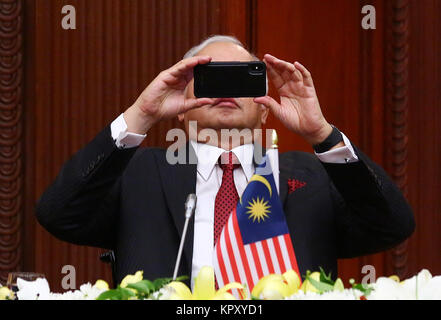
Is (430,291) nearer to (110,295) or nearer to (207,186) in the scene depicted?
(110,295)

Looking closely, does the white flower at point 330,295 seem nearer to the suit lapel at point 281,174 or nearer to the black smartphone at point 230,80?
the black smartphone at point 230,80

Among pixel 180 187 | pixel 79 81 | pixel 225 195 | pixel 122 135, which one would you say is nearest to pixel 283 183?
pixel 225 195

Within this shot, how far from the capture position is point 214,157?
2.27 m

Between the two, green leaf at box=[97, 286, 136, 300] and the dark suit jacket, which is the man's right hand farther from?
green leaf at box=[97, 286, 136, 300]

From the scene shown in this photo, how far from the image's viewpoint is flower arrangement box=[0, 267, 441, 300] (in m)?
1.18

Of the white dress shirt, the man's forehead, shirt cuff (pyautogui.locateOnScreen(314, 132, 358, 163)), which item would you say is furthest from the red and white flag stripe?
the man's forehead

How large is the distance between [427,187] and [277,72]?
1.43 meters

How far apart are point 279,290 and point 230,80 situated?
2.87 ft

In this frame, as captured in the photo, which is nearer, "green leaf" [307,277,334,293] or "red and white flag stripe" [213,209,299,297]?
"green leaf" [307,277,334,293]

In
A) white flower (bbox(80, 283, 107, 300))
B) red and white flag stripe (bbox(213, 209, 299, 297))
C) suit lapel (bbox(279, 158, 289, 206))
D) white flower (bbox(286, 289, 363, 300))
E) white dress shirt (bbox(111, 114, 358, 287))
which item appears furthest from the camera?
suit lapel (bbox(279, 158, 289, 206))

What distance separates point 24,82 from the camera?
3.14 m

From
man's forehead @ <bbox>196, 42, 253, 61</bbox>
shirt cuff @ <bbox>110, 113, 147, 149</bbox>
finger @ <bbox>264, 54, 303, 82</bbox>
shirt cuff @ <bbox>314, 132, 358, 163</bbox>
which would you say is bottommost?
shirt cuff @ <bbox>314, 132, 358, 163</bbox>

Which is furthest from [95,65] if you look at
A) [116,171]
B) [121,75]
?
[116,171]

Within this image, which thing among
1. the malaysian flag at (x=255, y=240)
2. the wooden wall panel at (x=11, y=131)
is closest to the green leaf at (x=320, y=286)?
the malaysian flag at (x=255, y=240)
